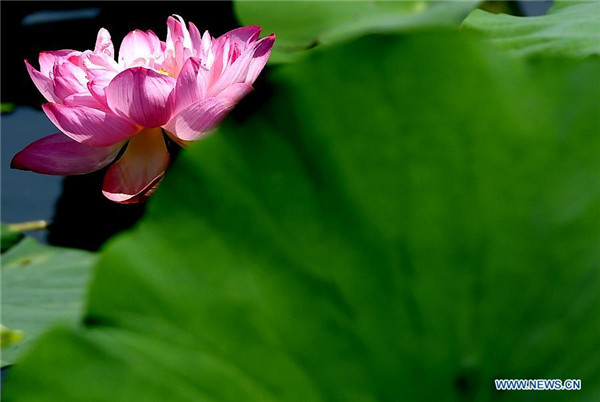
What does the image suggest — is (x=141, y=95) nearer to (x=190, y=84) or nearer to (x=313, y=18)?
(x=190, y=84)

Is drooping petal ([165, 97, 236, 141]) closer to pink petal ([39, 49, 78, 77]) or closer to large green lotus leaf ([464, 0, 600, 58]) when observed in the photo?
pink petal ([39, 49, 78, 77])

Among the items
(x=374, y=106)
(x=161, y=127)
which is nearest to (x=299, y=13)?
(x=161, y=127)

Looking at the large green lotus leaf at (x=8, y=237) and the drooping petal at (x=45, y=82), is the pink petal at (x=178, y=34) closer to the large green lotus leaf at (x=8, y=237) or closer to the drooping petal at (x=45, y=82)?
the drooping petal at (x=45, y=82)

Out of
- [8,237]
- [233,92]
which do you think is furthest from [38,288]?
[233,92]

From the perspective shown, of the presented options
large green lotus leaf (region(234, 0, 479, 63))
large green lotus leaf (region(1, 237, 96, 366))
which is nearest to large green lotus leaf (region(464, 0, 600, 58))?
large green lotus leaf (region(234, 0, 479, 63))

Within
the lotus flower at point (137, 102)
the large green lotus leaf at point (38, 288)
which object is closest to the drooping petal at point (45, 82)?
the lotus flower at point (137, 102)
